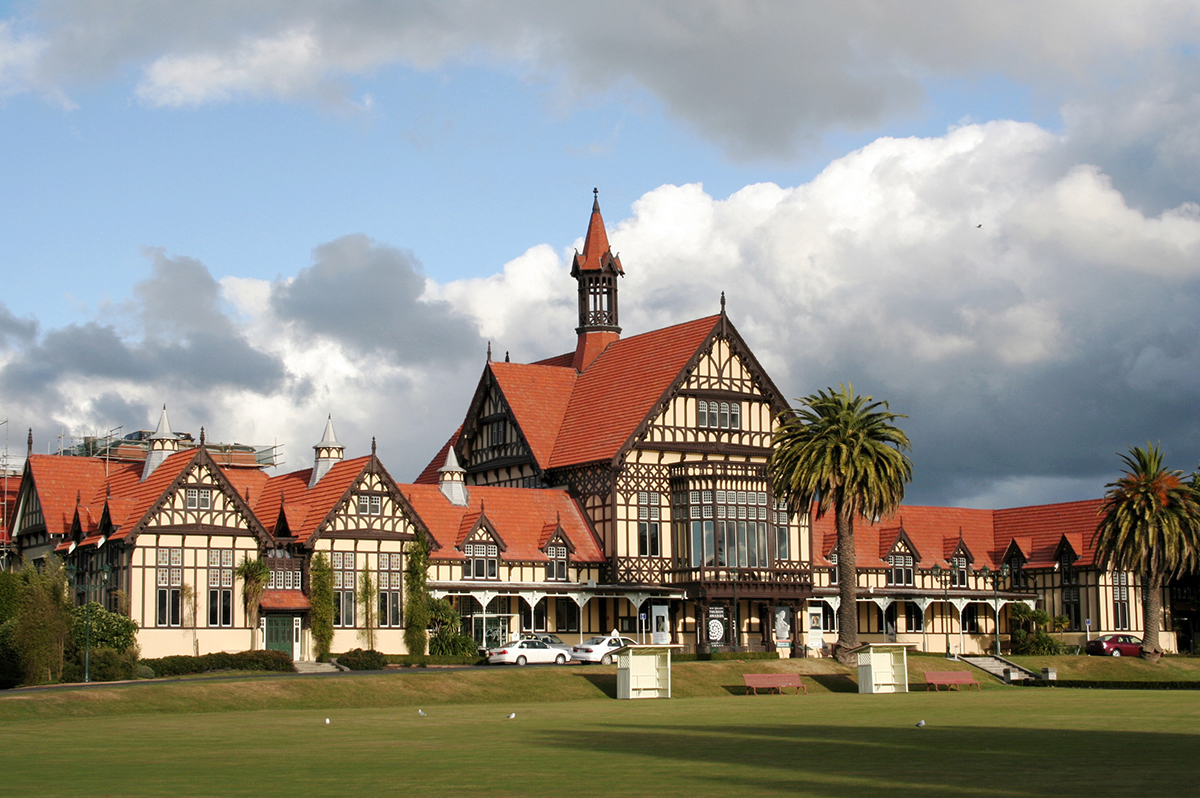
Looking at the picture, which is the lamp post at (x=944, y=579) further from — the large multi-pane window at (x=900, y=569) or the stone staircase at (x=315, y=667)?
the stone staircase at (x=315, y=667)

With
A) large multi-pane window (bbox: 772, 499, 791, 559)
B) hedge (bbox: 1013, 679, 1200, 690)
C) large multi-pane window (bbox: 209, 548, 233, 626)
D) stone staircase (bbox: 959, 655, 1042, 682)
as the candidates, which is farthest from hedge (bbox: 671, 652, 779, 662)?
large multi-pane window (bbox: 209, 548, 233, 626)

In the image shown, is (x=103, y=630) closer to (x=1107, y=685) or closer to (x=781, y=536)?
(x=781, y=536)

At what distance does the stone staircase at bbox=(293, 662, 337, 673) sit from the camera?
198 ft

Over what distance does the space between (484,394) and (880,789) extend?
63.0m

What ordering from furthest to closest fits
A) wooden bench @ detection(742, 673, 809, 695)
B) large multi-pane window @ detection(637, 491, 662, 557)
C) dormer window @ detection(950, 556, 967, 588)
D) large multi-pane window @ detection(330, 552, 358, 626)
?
dormer window @ detection(950, 556, 967, 588), large multi-pane window @ detection(637, 491, 662, 557), large multi-pane window @ detection(330, 552, 358, 626), wooden bench @ detection(742, 673, 809, 695)

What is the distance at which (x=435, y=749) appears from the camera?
2925 centimetres

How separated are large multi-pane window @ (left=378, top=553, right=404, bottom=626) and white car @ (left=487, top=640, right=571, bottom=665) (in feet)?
17.9

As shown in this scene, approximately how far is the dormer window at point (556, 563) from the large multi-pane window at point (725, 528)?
5.84 metres

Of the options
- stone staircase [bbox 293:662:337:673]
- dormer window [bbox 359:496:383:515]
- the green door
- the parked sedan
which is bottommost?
stone staircase [bbox 293:662:337:673]

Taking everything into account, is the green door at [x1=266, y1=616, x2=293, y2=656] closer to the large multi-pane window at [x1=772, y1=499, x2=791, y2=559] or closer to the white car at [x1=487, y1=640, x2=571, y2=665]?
the white car at [x1=487, y1=640, x2=571, y2=665]

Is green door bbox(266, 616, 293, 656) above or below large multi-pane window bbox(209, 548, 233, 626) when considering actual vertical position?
below

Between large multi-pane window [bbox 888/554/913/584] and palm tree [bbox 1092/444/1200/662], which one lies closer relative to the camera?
palm tree [bbox 1092/444/1200/662]

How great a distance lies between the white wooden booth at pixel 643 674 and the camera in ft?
169

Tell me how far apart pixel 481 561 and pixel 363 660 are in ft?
35.9
